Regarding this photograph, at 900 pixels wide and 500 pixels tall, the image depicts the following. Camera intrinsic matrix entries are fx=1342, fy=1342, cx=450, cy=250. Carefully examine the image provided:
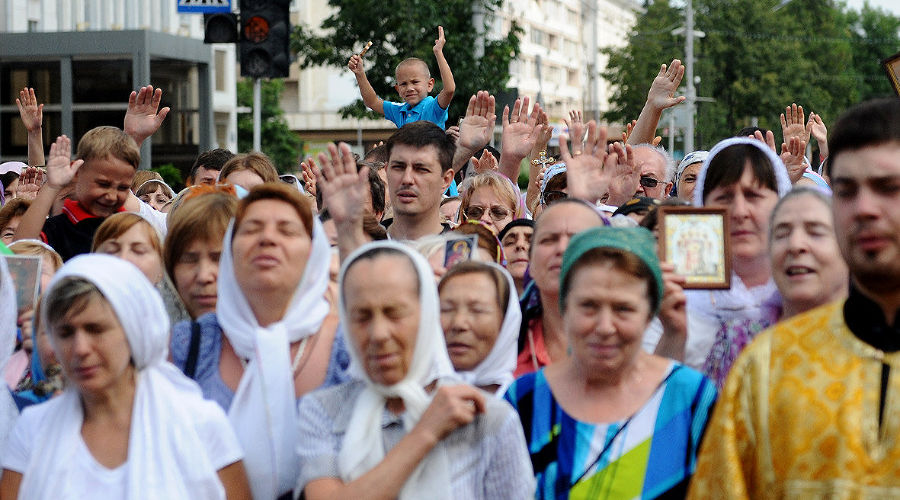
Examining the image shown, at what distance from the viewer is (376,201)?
25.0ft

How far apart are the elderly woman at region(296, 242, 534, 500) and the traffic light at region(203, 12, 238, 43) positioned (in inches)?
311

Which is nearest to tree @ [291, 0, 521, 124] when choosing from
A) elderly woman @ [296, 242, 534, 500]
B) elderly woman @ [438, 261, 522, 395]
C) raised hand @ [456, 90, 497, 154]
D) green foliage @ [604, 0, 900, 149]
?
raised hand @ [456, 90, 497, 154]

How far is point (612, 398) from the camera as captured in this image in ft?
13.3

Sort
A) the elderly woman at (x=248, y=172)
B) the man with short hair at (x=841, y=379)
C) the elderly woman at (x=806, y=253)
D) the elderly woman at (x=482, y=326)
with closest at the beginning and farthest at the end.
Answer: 1. the man with short hair at (x=841, y=379)
2. the elderly woman at (x=806, y=253)
3. the elderly woman at (x=482, y=326)
4. the elderly woman at (x=248, y=172)

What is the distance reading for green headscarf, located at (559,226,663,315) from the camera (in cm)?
404

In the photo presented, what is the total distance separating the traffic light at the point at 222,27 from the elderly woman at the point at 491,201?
4.61 metres

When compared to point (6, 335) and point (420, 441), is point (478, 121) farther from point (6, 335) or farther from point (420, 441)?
point (420, 441)

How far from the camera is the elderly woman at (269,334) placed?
428 cm

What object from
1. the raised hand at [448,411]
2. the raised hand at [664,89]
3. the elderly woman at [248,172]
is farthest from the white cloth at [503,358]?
the raised hand at [664,89]

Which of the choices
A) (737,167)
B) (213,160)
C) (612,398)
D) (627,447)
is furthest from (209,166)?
(627,447)

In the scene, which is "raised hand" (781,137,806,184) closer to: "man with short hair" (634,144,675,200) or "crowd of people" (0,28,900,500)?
"man with short hair" (634,144,675,200)

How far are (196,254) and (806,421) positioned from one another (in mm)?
2719

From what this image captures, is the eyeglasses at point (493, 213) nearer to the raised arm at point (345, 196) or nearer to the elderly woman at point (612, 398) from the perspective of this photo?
the raised arm at point (345, 196)

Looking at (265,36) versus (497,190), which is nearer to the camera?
(497,190)
